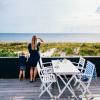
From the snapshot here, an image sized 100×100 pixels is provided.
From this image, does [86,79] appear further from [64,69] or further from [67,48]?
[67,48]

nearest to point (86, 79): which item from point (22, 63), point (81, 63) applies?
point (81, 63)

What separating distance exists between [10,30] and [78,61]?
1120 centimetres

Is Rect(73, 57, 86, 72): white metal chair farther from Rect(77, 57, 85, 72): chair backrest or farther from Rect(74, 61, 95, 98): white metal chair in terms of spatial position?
Rect(74, 61, 95, 98): white metal chair

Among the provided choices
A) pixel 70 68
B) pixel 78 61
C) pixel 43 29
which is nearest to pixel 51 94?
pixel 70 68

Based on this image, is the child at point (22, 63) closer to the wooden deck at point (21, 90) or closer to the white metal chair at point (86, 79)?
the wooden deck at point (21, 90)

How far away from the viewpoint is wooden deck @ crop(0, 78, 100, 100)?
24.6ft

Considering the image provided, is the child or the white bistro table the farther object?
the child

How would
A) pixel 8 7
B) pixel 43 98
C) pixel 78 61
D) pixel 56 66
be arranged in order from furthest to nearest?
1. pixel 8 7
2. pixel 78 61
3. pixel 56 66
4. pixel 43 98

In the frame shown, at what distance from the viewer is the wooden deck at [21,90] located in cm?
751

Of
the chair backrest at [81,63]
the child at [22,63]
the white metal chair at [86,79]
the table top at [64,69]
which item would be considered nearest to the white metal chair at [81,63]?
the chair backrest at [81,63]

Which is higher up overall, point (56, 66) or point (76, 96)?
point (56, 66)

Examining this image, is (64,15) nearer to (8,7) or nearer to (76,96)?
(8,7)

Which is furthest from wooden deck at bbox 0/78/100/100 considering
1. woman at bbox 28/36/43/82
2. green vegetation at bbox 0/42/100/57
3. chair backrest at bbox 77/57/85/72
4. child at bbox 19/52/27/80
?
green vegetation at bbox 0/42/100/57

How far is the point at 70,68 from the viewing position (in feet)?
25.6
